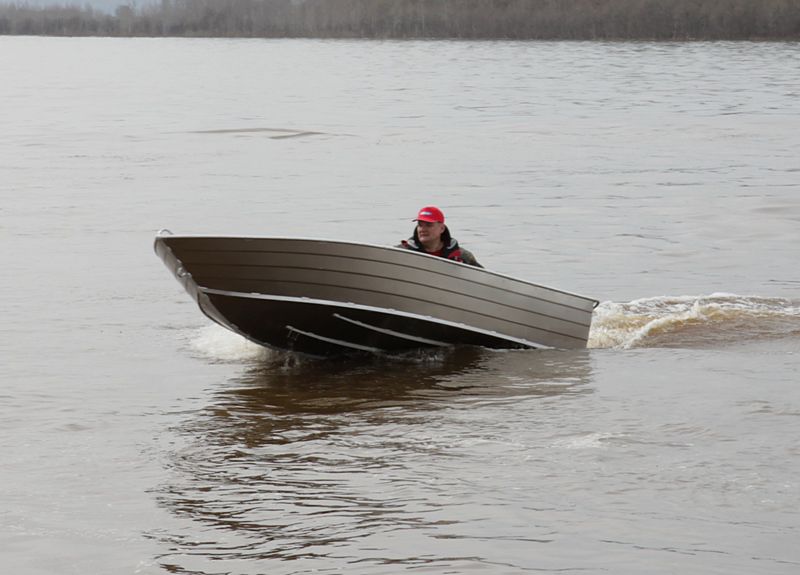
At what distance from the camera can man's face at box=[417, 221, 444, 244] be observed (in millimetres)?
12422

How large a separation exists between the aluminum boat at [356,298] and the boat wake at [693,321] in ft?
5.21

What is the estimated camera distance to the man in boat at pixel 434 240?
1241cm

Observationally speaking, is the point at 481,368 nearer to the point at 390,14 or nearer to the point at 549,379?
the point at 549,379

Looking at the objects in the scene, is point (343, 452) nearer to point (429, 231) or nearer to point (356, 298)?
→ point (356, 298)

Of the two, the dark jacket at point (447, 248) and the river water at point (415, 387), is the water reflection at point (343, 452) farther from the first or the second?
the dark jacket at point (447, 248)

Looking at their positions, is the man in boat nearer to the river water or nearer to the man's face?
the man's face

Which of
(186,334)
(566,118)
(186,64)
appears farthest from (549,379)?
(186,64)

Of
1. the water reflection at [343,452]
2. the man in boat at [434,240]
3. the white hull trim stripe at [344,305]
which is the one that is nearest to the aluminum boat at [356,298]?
the white hull trim stripe at [344,305]

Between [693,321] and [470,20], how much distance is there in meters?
85.7

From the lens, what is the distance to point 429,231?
12453 mm

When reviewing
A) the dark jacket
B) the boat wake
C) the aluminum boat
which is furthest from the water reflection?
the boat wake

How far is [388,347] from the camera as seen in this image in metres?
13.1

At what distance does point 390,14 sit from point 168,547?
95.9 meters

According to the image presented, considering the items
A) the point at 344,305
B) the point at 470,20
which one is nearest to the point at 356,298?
the point at 344,305
